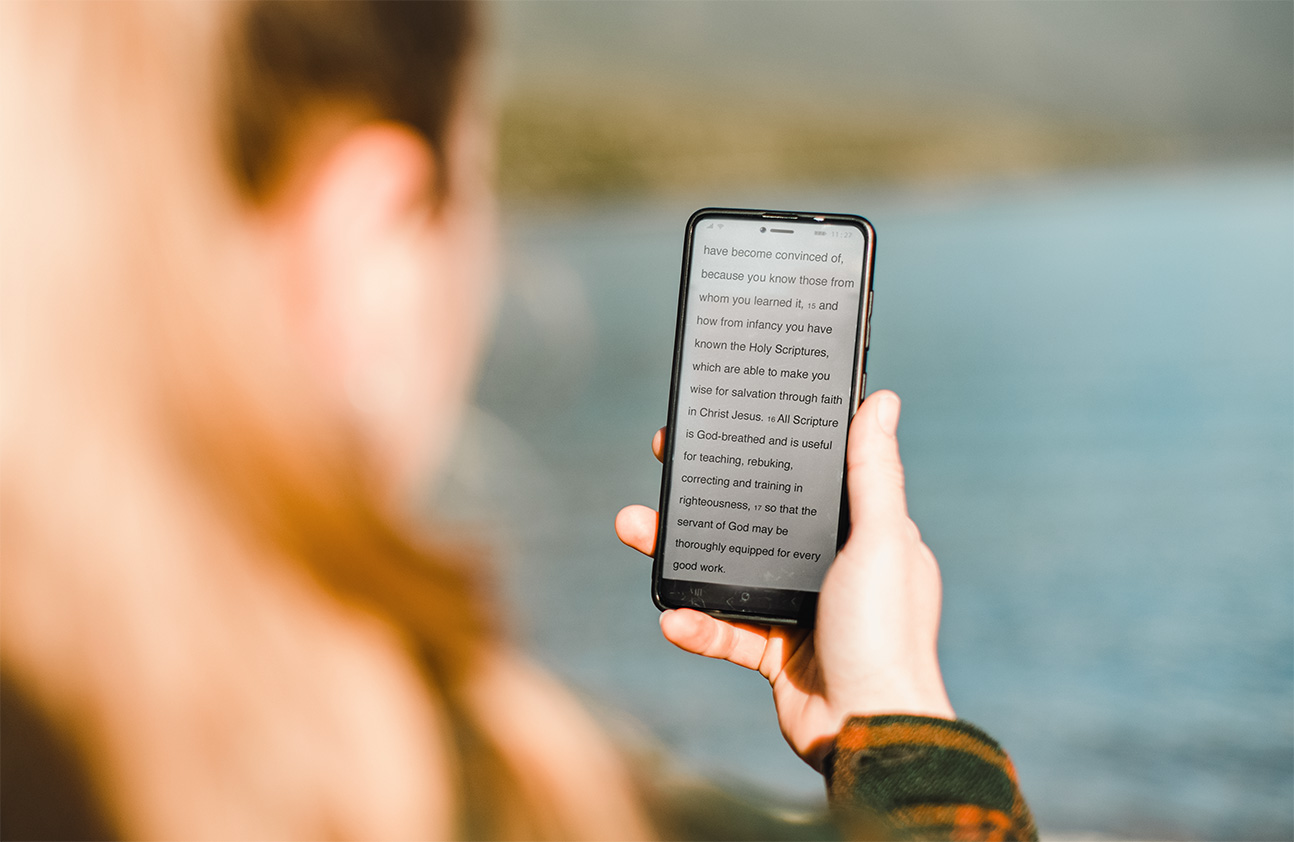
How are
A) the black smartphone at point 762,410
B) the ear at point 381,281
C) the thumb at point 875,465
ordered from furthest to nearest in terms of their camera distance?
1. the black smartphone at point 762,410
2. the thumb at point 875,465
3. the ear at point 381,281

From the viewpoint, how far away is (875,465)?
138cm

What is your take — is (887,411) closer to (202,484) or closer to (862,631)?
(862,631)

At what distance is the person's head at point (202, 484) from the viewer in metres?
0.58

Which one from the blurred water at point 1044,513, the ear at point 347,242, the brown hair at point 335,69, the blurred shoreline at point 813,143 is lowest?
the blurred water at point 1044,513

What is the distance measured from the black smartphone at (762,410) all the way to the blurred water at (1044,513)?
264 mm

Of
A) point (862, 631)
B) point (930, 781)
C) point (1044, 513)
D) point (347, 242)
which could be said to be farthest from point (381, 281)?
point (1044, 513)

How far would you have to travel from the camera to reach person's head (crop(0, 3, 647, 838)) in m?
0.58

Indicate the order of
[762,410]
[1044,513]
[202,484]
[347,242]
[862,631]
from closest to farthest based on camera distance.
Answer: [202,484] → [347,242] → [862,631] → [762,410] → [1044,513]

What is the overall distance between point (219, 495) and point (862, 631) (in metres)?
0.89

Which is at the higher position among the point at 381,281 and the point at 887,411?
the point at 381,281

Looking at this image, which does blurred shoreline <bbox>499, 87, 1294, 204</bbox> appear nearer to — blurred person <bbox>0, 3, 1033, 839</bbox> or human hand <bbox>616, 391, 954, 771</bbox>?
human hand <bbox>616, 391, 954, 771</bbox>

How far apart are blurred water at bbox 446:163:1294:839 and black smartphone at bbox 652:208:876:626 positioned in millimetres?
264

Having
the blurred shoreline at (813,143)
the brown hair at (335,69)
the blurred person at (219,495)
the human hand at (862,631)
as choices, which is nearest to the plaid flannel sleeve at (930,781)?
the human hand at (862,631)

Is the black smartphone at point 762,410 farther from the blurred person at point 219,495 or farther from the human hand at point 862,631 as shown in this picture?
the blurred person at point 219,495
